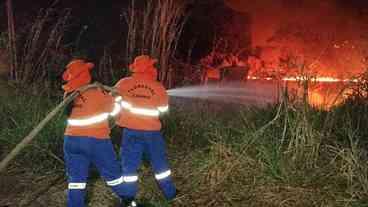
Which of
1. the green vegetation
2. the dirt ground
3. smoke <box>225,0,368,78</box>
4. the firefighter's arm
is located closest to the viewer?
the green vegetation

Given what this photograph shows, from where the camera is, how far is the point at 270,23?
1702cm

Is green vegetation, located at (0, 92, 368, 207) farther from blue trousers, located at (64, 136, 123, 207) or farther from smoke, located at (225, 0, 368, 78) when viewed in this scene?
smoke, located at (225, 0, 368, 78)

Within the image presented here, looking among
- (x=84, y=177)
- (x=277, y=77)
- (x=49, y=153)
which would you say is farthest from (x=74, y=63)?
(x=277, y=77)

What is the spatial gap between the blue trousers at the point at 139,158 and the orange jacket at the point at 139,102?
0.10m

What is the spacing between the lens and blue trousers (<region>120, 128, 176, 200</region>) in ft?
19.9

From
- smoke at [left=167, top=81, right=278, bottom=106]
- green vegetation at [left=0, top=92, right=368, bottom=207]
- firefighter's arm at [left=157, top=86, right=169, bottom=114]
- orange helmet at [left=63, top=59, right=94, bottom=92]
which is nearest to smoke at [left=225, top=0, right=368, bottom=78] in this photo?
smoke at [left=167, top=81, right=278, bottom=106]

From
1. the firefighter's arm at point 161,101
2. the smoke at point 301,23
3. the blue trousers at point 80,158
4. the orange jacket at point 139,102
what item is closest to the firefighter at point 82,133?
the blue trousers at point 80,158

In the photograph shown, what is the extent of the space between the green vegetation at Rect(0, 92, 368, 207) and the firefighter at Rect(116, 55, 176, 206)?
323 mm

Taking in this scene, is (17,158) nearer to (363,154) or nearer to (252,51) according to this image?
(363,154)

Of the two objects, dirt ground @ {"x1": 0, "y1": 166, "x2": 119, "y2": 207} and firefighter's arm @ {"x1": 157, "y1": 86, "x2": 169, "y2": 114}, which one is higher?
firefighter's arm @ {"x1": 157, "y1": 86, "x2": 169, "y2": 114}

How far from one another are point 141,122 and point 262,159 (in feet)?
5.05

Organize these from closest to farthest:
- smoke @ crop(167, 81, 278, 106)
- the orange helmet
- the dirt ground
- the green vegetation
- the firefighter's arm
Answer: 1. the orange helmet
2. the green vegetation
3. the firefighter's arm
4. the dirt ground
5. smoke @ crop(167, 81, 278, 106)

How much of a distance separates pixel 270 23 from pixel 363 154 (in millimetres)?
11151

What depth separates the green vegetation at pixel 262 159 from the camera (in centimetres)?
599
